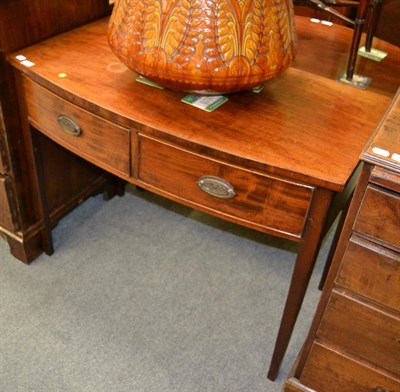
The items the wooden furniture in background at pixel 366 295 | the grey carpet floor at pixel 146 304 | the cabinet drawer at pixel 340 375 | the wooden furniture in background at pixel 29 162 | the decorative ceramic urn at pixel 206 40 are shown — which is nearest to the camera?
the wooden furniture in background at pixel 366 295

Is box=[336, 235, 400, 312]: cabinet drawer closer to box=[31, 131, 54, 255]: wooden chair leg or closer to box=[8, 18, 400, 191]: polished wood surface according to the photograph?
box=[8, 18, 400, 191]: polished wood surface

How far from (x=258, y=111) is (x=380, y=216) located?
1.20ft

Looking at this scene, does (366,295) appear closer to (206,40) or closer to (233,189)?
(233,189)

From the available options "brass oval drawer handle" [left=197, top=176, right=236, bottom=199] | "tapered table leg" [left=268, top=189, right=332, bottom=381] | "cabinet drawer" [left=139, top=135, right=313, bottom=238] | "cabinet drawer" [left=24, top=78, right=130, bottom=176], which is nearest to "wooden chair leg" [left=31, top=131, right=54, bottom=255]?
"cabinet drawer" [left=24, top=78, right=130, bottom=176]

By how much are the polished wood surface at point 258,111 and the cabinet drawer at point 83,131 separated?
40mm

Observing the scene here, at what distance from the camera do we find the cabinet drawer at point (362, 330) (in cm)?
104

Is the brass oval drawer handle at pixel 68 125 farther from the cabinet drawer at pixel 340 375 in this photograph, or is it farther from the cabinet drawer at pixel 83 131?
the cabinet drawer at pixel 340 375

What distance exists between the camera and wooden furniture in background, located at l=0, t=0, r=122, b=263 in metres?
1.31

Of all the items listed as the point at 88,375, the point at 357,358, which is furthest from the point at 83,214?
the point at 357,358

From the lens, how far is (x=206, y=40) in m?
1.01

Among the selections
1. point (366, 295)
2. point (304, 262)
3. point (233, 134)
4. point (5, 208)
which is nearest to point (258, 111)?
point (233, 134)

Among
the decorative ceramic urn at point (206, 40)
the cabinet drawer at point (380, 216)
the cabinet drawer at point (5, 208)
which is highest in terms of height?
the decorative ceramic urn at point (206, 40)

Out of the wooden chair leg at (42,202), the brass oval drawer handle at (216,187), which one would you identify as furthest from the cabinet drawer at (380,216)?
the wooden chair leg at (42,202)

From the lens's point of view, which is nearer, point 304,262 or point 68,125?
point 304,262
